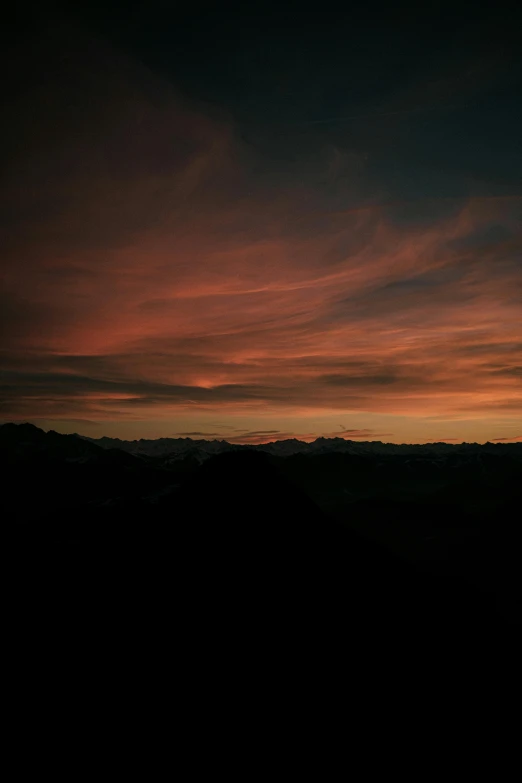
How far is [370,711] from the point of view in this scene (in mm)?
38656

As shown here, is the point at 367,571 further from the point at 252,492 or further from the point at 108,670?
the point at 108,670

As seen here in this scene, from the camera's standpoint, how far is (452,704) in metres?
41.7

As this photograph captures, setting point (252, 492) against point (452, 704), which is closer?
point (452, 704)

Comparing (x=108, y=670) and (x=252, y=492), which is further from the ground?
(x=252, y=492)

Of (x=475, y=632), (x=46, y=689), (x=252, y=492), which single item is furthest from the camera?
(x=252, y=492)

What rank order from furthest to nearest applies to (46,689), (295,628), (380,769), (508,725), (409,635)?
(409,635) → (295,628) → (508,725) → (46,689) → (380,769)

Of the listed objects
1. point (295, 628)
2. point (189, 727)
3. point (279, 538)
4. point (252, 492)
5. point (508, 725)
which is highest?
point (252, 492)

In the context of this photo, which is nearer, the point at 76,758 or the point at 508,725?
the point at 76,758

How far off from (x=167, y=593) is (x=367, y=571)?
80.1 ft

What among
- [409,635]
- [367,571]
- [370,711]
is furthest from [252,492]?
[370,711]

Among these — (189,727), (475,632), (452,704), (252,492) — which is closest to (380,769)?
(452,704)

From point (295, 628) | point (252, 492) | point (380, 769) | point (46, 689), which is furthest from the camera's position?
point (252, 492)

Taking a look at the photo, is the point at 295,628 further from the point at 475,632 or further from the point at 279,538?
the point at 475,632

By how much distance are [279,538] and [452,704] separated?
926 inches
